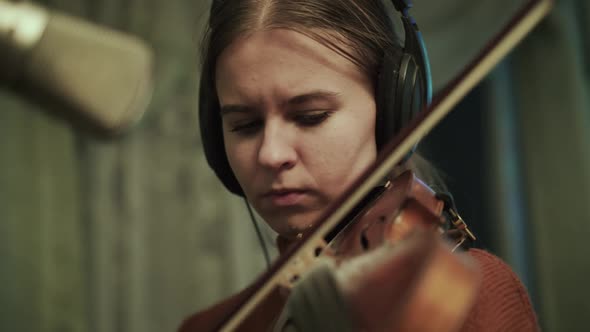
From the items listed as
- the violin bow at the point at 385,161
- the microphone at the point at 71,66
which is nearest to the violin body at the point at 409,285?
the violin bow at the point at 385,161

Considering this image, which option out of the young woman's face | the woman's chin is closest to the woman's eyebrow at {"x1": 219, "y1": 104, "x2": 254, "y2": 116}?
the young woman's face

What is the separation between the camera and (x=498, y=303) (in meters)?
0.62

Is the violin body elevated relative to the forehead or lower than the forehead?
lower

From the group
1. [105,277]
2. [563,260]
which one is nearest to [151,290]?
[105,277]

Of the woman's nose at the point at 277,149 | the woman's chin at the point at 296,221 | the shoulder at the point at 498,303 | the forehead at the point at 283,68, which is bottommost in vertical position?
the shoulder at the point at 498,303

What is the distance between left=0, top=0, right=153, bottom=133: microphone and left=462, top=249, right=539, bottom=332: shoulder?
1.25ft

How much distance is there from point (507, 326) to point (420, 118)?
0.23m

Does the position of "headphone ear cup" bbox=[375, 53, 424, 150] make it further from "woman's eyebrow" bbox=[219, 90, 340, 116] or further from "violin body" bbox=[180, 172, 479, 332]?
"violin body" bbox=[180, 172, 479, 332]

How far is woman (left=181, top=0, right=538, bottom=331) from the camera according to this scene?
2.32 ft

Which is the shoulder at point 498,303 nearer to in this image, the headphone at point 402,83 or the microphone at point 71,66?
the headphone at point 402,83

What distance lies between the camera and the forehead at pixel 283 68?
707mm

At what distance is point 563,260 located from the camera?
1.47 m

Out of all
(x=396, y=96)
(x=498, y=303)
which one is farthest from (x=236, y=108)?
(x=498, y=303)

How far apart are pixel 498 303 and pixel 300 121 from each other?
0.30 m
